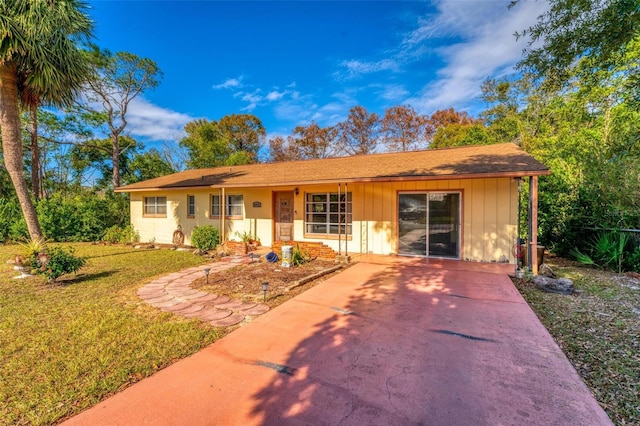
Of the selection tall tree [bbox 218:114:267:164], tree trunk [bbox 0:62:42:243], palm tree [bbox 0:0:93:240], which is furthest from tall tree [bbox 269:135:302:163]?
tree trunk [bbox 0:62:42:243]

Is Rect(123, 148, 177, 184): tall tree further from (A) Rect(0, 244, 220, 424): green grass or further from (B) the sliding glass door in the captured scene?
(B) the sliding glass door

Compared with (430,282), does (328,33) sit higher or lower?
higher

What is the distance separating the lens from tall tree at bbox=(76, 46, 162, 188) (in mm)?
19141

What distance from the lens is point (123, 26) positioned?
12172 mm

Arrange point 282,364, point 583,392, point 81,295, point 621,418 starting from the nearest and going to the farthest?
point 621,418, point 583,392, point 282,364, point 81,295

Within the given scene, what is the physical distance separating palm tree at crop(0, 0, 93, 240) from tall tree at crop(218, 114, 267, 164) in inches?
839

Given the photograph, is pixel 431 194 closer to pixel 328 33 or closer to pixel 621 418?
pixel 621 418

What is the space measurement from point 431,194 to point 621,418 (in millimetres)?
6617

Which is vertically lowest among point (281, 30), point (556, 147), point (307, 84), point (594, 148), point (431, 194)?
point (431, 194)

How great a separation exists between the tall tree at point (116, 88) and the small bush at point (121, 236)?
854 cm

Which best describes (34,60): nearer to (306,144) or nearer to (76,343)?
(76,343)

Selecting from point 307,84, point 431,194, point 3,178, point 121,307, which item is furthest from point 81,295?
point 3,178

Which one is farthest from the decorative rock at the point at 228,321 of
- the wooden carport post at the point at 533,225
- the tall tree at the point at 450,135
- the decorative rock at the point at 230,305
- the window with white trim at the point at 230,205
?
the tall tree at the point at 450,135

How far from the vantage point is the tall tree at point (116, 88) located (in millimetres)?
19141
